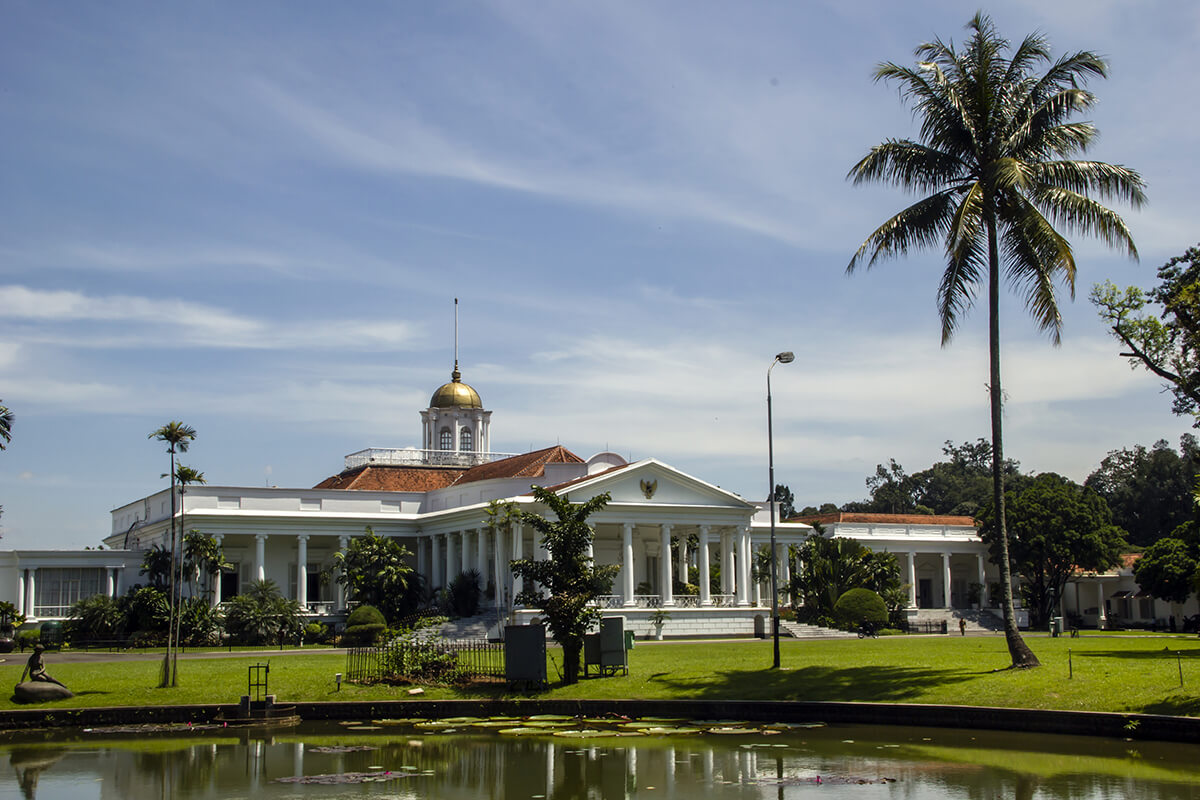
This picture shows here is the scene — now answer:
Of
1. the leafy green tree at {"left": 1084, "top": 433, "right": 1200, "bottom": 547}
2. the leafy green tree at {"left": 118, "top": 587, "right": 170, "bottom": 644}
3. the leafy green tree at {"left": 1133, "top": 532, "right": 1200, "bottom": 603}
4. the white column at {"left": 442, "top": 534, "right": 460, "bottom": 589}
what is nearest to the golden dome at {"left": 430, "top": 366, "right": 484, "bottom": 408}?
the white column at {"left": 442, "top": 534, "right": 460, "bottom": 589}

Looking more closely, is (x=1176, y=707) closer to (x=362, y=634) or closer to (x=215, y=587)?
(x=362, y=634)

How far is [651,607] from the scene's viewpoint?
51.7 metres

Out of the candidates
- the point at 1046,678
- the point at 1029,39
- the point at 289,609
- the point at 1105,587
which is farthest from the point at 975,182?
the point at 1105,587

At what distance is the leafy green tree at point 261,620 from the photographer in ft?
157

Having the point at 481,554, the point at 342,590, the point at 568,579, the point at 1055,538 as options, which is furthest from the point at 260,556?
the point at 1055,538

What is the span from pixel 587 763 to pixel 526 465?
41.5 metres

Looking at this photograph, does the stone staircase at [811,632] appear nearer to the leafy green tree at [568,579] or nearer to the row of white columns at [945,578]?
the row of white columns at [945,578]

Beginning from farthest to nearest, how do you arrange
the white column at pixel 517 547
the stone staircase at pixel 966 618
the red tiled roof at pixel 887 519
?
the red tiled roof at pixel 887 519 → the stone staircase at pixel 966 618 → the white column at pixel 517 547

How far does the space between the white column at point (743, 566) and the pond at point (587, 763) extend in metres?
32.0

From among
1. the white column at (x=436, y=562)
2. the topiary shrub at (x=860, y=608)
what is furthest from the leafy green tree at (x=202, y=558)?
the topiary shrub at (x=860, y=608)

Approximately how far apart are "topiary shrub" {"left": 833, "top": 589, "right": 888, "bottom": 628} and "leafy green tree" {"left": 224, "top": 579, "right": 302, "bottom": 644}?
76.1 feet

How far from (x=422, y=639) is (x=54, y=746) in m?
12.1

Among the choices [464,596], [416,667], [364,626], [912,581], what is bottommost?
[364,626]

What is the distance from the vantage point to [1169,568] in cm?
5569
